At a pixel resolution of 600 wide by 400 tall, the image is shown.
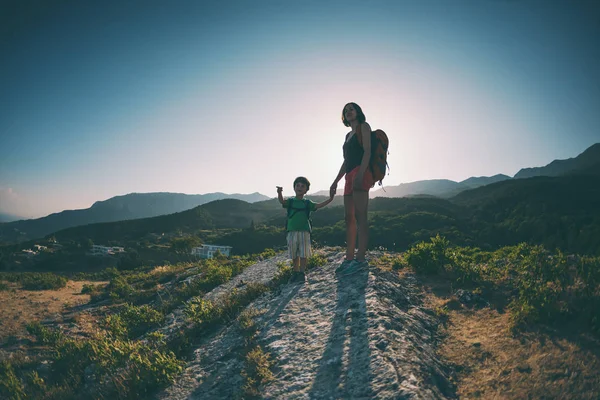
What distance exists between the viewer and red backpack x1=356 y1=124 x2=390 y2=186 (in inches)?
189

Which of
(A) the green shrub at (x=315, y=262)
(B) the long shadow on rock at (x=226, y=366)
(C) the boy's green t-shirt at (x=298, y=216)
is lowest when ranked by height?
(B) the long shadow on rock at (x=226, y=366)

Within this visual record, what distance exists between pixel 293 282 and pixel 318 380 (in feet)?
9.49

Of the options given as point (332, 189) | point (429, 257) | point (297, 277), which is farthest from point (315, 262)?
point (429, 257)

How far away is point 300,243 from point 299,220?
47 centimetres

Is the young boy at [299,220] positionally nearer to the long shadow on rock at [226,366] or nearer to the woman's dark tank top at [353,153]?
the woman's dark tank top at [353,153]

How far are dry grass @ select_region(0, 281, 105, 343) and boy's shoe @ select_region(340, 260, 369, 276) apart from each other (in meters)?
9.96

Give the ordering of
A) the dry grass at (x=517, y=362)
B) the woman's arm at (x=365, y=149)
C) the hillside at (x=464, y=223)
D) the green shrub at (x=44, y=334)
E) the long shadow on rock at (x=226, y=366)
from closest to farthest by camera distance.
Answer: the dry grass at (x=517, y=362) → the long shadow on rock at (x=226, y=366) → the woman's arm at (x=365, y=149) → the green shrub at (x=44, y=334) → the hillside at (x=464, y=223)

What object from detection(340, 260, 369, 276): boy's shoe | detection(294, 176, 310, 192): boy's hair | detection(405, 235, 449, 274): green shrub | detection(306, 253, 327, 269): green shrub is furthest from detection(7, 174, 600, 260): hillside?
detection(294, 176, 310, 192): boy's hair

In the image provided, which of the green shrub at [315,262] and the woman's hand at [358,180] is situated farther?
the green shrub at [315,262]

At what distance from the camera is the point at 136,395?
3432 millimetres

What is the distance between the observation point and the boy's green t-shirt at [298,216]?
5.64 m

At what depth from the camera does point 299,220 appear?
5672 mm

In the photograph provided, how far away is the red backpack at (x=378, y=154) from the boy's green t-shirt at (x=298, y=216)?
1.50 meters

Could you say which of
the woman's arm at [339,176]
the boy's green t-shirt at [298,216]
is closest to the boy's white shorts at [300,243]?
the boy's green t-shirt at [298,216]
